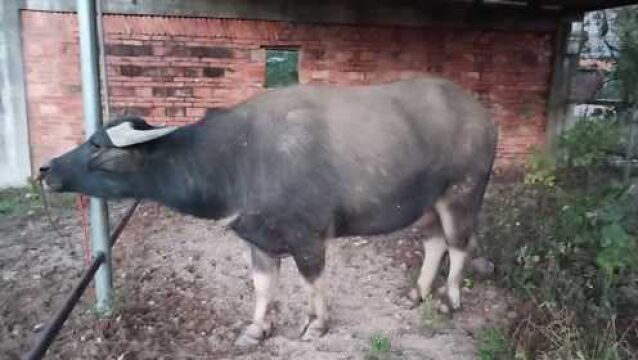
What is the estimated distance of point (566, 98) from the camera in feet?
26.9

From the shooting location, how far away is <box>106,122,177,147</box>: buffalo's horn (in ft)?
9.45

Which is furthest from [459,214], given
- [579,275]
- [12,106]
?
[12,106]

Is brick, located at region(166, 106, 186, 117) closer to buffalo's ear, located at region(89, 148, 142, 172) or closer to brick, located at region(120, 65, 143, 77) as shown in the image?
brick, located at region(120, 65, 143, 77)

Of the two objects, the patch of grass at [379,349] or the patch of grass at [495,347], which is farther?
the patch of grass at [379,349]

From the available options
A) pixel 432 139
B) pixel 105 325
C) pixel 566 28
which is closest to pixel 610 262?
pixel 432 139

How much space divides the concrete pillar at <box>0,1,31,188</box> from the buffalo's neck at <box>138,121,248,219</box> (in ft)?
14.4

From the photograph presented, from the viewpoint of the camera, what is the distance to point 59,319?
104 inches

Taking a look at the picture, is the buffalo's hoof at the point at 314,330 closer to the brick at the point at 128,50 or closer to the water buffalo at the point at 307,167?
the water buffalo at the point at 307,167

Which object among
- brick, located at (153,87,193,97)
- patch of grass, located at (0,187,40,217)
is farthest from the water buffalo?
brick, located at (153,87,193,97)

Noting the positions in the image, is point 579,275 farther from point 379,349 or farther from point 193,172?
point 193,172

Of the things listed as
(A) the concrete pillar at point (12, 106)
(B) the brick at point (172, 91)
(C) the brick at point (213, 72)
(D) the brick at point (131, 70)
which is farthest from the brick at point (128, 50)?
(A) the concrete pillar at point (12, 106)

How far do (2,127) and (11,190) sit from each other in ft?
2.49

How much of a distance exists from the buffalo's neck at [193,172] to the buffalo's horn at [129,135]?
156 mm

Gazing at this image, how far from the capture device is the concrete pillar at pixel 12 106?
634cm
